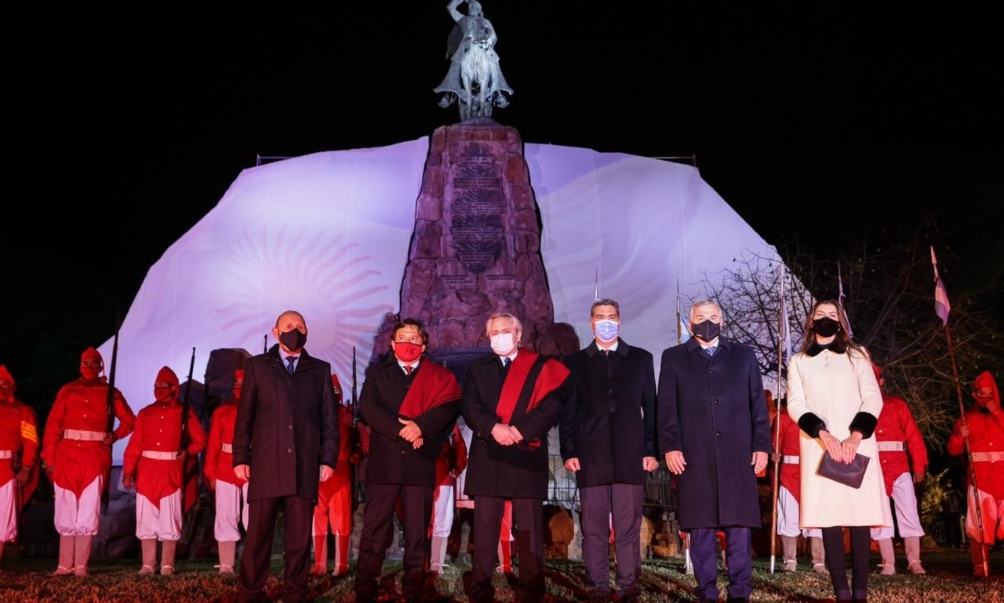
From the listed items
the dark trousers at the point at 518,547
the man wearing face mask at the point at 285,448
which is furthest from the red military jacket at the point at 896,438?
the man wearing face mask at the point at 285,448

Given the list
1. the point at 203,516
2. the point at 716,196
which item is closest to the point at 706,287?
the point at 716,196

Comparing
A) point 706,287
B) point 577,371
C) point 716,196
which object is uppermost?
point 716,196

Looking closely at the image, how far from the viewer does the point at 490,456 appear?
604 cm

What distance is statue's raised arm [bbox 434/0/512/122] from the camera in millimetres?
20047

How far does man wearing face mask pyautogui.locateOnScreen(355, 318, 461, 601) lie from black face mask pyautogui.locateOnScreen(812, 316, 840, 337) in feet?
7.60

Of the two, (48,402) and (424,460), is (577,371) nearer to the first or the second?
(424,460)

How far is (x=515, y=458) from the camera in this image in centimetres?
601

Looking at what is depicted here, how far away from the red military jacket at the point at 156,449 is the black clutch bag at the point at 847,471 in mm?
5907

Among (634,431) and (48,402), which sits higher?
(48,402)

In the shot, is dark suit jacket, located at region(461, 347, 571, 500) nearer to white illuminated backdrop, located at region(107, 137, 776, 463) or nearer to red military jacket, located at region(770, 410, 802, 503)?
red military jacket, located at region(770, 410, 802, 503)

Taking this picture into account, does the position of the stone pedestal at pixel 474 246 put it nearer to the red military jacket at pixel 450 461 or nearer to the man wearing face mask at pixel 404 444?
the red military jacket at pixel 450 461

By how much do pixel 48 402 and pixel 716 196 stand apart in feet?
61.6

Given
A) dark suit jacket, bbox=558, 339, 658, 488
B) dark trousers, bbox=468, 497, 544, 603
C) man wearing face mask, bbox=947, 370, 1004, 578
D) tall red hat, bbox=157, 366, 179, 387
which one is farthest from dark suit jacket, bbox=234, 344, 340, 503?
man wearing face mask, bbox=947, 370, 1004, 578

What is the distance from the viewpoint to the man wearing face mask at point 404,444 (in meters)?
6.18
